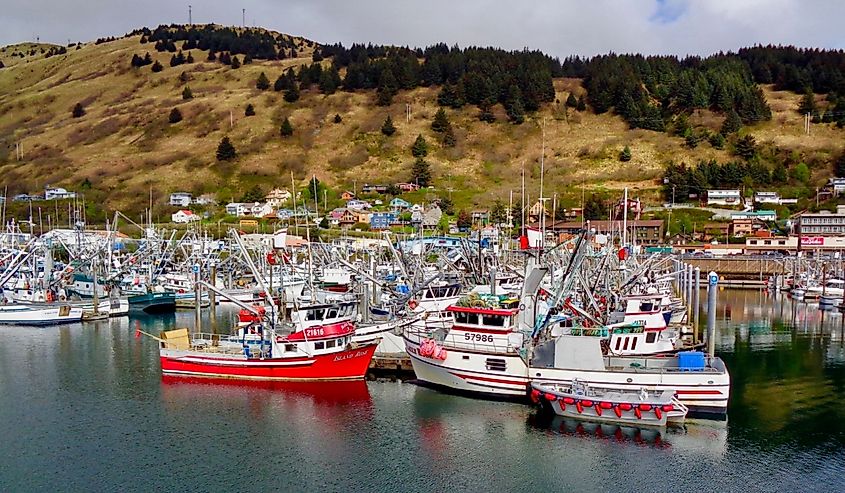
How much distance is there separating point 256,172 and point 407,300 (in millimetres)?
102131

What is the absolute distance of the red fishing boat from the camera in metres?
34.0

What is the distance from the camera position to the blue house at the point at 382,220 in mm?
105425

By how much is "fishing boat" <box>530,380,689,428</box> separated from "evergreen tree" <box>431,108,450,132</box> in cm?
12668

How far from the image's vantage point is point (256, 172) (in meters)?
139

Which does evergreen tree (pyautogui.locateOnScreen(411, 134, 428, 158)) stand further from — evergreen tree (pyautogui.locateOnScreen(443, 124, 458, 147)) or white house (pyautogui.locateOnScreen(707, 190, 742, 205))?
white house (pyautogui.locateOnScreen(707, 190, 742, 205))

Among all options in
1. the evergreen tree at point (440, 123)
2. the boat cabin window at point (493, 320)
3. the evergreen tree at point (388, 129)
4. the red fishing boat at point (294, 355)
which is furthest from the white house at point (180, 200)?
the boat cabin window at point (493, 320)

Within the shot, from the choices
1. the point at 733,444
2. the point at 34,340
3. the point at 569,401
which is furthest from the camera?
the point at 34,340

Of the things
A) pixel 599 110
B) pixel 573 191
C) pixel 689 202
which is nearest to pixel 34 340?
pixel 573 191

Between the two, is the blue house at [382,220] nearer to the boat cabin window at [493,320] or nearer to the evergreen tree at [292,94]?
the evergreen tree at [292,94]

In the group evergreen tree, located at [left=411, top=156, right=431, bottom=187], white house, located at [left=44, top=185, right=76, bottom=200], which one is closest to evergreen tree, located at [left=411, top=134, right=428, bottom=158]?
evergreen tree, located at [left=411, top=156, right=431, bottom=187]

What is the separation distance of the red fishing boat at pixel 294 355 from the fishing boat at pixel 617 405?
10.1 meters

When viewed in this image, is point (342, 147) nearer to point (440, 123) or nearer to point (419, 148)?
point (419, 148)

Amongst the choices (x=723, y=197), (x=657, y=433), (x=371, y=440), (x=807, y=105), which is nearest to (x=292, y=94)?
(x=723, y=197)

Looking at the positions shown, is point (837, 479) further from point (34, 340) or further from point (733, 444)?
point (34, 340)
